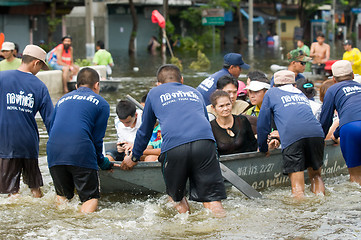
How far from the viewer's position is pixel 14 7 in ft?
107

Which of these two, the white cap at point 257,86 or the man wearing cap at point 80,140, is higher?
the white cap at point 257,86

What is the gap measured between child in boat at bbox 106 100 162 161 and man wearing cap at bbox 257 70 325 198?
1464 mm

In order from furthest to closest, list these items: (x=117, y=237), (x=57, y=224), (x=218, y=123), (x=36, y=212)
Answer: (x=218, y=123) < (x=36, y=212) < (x=57, y=224) < (x=117, y=237)

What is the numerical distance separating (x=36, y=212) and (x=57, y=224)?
0.59m

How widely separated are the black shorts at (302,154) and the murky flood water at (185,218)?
0.49m

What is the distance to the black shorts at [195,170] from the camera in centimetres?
623

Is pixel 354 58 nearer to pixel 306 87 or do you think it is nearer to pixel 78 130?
pixel 306 87

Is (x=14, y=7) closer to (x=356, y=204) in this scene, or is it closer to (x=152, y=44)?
(x=152, y=44)

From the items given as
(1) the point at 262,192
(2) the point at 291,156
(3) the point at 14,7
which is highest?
(3) the point at 14,7

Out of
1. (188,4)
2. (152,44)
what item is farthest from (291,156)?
(188,4)

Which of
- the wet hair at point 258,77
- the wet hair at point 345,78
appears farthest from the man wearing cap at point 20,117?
the wet hair at point 345,78

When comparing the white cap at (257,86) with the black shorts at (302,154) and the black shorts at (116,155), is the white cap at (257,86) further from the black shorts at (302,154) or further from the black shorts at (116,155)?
the black shorts at (116,155)

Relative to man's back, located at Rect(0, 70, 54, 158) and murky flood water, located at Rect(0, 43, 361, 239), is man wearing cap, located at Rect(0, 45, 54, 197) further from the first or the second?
murky flood water, located at Rect(0, 43, 361, 239)

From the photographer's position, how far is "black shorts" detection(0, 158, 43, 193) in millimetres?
7181
